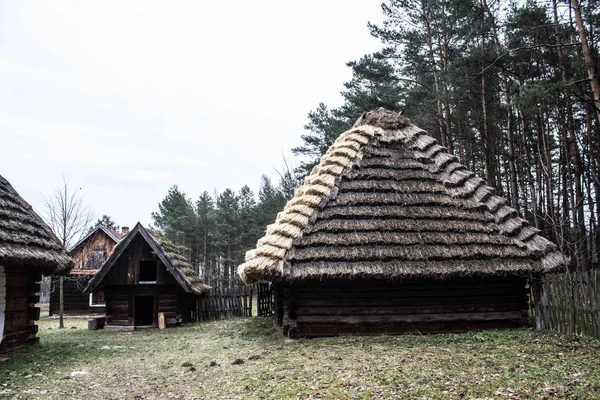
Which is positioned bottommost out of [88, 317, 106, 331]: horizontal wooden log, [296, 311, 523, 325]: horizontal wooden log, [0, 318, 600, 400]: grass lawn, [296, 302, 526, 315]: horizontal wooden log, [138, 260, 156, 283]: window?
[88, 317, 106, 331]: horizontal wooden log

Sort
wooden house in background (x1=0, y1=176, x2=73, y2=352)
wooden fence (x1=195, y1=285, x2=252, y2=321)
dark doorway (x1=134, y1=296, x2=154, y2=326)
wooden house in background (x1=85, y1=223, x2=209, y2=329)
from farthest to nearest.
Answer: dark doorway (x1=134, y1=296, x2=154, y2=326), wooden fence (x1=195, y1=285, x2=252, y2=321), wooden house in background (x1=85, y1=223, x2=209, y2=329), wooden house in background (x1=0, y1=176, x2=73, y2=352)

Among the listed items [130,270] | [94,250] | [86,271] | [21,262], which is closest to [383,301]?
[21,262]

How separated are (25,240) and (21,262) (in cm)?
96

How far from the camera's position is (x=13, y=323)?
12.2 m

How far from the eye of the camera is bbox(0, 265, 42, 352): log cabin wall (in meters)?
11.9

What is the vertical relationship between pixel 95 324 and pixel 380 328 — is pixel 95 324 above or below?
below

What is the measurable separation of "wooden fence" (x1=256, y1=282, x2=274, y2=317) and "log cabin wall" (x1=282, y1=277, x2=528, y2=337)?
1044cm

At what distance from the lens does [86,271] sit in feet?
98.3

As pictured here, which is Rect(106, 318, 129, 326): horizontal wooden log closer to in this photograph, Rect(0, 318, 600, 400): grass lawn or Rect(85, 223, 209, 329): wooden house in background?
Rect(85, 223, 209, 329): wooden house in background

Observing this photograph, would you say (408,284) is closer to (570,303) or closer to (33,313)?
(570,303)

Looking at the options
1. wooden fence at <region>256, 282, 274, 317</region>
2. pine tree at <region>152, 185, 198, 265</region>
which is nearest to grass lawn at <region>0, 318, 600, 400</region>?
wooden fence at <region>256, 282, 274, 317</region>

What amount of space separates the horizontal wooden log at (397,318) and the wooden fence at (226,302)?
1127 centimetres

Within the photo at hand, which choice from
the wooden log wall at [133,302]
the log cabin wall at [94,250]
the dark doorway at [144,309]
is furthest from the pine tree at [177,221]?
the wooden log wall at [133,302]

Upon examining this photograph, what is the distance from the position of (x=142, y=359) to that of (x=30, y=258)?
3.64 meters
